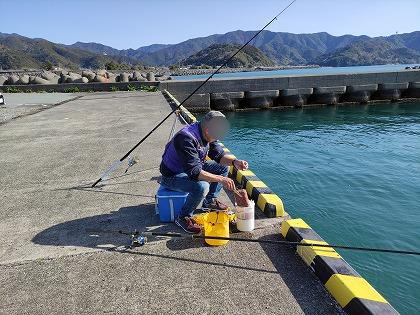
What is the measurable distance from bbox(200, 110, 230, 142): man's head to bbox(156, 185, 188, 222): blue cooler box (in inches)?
32.9

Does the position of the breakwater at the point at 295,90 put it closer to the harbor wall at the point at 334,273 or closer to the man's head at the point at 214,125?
the man's head at the point at 214,125

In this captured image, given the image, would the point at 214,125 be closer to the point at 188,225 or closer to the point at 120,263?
the point at 188,225

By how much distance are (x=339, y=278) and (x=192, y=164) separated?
196cm

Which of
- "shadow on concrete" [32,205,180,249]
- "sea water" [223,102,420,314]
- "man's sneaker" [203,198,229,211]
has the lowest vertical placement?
"sea water" [223,102,420,314]

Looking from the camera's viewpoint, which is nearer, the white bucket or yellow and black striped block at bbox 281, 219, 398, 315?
yellow and black striped block at bbox 281, 219, 398, 315

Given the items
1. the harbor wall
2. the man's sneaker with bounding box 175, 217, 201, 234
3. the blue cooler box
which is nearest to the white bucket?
the harbor wall

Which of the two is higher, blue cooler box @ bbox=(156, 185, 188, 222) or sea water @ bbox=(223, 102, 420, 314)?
blue cooler box @ bbox=(156, 185, 188, 222)

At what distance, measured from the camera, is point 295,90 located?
23219mm

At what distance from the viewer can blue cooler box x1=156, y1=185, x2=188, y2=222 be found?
432 cm

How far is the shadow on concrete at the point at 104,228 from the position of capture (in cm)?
→ 408

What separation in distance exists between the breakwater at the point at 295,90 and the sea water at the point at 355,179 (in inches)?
136

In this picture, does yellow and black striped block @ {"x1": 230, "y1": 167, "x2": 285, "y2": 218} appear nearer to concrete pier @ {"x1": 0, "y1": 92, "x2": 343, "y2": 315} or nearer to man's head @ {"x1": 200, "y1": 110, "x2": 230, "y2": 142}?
concrete pier @ {"x1": 0, "y1": 92, "x2": 343, "y2": 315}

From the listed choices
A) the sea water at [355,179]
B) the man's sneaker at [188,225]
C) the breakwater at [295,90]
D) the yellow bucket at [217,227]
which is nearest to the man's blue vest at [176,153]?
the man's sneaker at [188,225]

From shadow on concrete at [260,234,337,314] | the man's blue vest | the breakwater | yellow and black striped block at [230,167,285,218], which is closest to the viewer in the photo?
shadow on concrete at [260,234,337,314]
